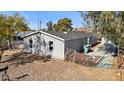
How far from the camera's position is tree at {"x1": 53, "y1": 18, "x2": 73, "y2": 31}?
3.99m

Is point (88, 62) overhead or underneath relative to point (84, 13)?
underneath

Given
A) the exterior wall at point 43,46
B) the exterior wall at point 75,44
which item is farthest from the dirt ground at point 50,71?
the exterior wall at point 75,44

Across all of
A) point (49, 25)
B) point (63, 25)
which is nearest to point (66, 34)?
point (63, 25)

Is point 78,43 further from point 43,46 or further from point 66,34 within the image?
point 43,46

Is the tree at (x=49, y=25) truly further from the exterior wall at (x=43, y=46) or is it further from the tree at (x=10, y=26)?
the tree at (x=10, y=26)

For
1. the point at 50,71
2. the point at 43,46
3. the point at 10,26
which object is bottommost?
the point at 50,71

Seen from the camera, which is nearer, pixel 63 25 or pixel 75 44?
pixel 63 25

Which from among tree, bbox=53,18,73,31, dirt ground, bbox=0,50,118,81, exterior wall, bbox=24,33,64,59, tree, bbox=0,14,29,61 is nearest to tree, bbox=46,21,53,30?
tree, bbox=53,18,73,31

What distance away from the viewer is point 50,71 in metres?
4.05

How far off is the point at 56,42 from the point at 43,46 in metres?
0.21
